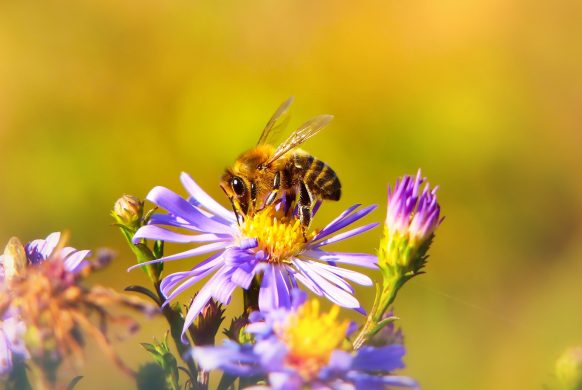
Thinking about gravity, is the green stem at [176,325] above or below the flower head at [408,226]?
below

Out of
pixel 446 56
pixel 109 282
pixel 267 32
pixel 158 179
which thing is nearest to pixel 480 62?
pixel 446 56

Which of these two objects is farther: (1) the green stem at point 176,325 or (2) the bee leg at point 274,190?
(2) the bee leg at point 274,190

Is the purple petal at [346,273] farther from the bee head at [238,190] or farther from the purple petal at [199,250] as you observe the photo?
the bee head at [238,190]

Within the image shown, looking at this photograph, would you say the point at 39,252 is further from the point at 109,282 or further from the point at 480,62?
the point at 480,62

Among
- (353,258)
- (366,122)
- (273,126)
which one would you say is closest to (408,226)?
(353,258)

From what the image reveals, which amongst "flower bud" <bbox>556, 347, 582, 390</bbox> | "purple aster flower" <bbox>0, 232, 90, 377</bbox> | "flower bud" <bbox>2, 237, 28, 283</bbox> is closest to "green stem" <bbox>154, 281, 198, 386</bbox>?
"purple aster flower" <bbox>0, 232, 90, 377</bbox>

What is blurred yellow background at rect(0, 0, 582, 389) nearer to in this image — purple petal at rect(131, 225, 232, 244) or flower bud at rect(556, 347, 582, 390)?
flower bud at rect(556, 347, 582, 390)

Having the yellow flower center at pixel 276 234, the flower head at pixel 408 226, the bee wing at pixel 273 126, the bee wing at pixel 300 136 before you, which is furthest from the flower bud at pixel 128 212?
the bee wing at pixel 273 126

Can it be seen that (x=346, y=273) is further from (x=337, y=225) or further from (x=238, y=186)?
(x=238, y=186)
